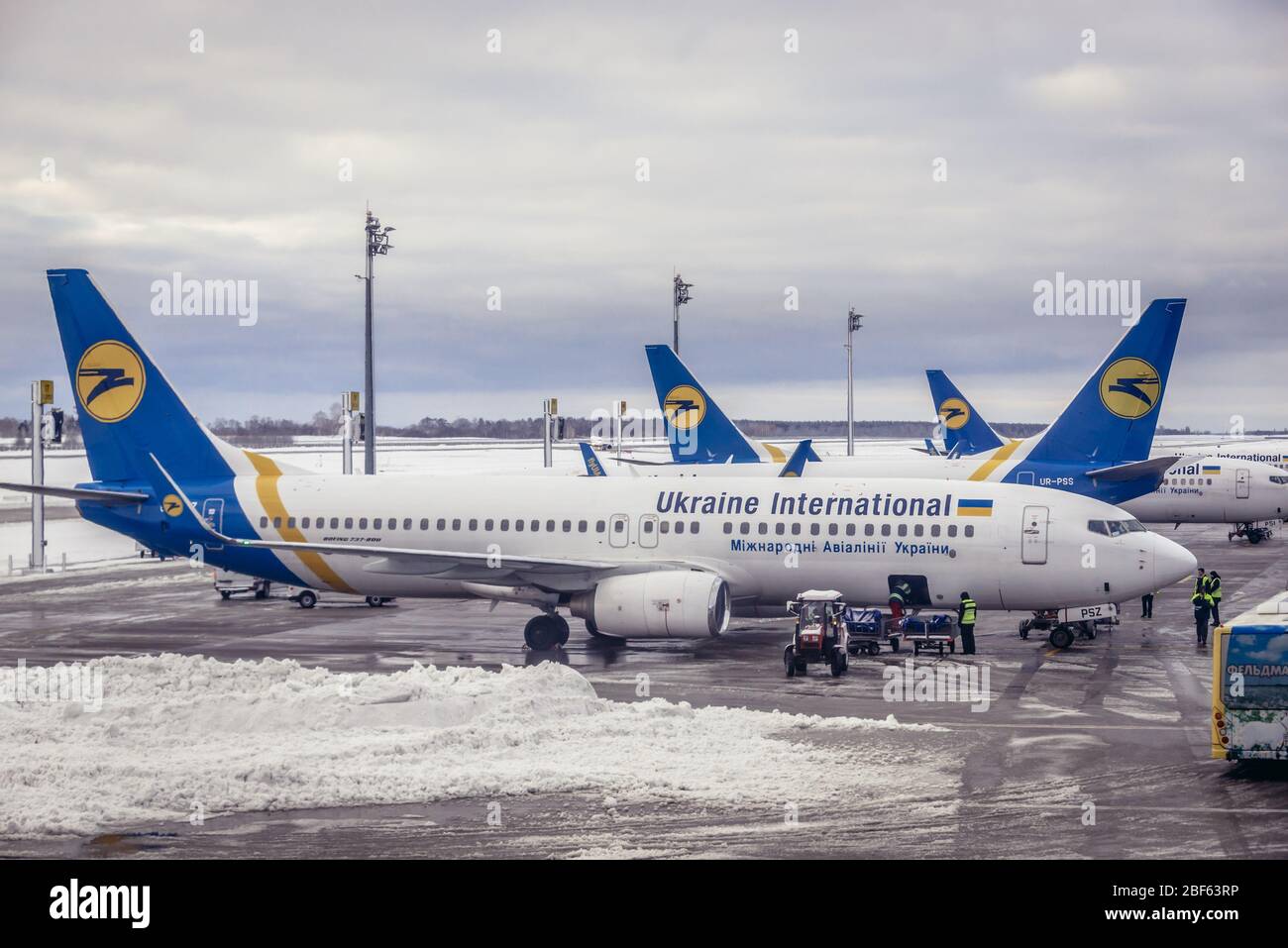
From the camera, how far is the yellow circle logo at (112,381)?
36.9 m

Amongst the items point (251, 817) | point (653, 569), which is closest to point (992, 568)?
point (653, 569)

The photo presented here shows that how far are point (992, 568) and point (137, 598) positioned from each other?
97.2 ft

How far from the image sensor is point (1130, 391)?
42.2 meters

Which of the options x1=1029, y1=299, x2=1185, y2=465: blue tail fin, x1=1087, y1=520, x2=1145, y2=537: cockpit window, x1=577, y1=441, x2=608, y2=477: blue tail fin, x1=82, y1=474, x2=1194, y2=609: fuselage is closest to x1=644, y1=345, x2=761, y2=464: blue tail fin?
x1=577, y1=441, x2=608, y2=477: blue tail fin

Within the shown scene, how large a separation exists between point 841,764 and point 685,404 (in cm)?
3510

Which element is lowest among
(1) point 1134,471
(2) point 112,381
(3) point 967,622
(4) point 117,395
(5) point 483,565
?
(3) point 967,622

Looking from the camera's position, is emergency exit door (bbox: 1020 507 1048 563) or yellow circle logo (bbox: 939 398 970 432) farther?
yellow circle logo (bbox: 939 398 970 432)

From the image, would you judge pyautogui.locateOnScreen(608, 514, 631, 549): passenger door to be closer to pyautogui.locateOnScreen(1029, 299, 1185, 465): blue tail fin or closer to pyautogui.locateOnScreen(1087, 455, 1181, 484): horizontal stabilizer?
pyautogui.locateOnScreen(1087, 455, 1181, 484): horizontal stabilizer

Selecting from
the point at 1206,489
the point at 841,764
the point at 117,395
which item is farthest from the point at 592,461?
the point at 841,764

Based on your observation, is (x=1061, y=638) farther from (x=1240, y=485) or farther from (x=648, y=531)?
(x=1240, y=485)

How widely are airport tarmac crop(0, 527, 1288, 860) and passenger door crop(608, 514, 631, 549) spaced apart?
107 inches

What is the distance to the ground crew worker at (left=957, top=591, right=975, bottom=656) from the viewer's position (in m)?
32.6

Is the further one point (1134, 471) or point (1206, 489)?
point (1206, 489)
